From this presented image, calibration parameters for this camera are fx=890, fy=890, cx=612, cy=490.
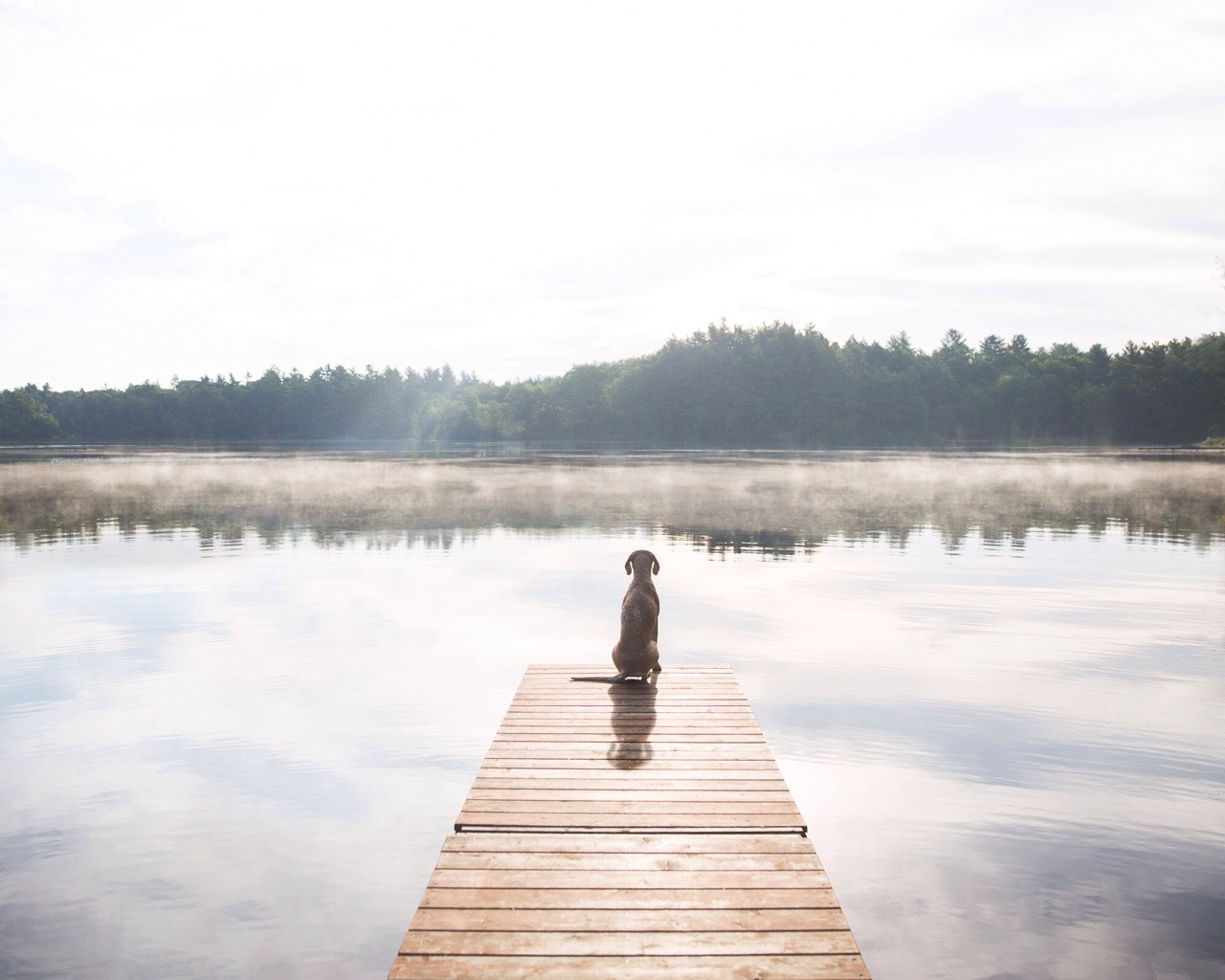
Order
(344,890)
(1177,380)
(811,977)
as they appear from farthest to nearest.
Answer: (1177,380) → (344,890) → (811,977)

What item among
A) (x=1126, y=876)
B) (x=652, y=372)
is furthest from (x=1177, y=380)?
(x=1126, y=876)

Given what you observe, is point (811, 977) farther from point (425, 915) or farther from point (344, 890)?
point (344, 890)

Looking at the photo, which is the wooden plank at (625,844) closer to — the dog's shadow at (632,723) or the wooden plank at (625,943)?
the wooden plank at (625,943)

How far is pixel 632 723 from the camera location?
8672 millimetres

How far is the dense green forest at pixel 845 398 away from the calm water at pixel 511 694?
319 ft

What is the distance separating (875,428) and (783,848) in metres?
125

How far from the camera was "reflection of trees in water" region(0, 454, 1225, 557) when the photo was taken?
26.8m

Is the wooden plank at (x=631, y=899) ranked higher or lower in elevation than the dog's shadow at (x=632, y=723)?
higher

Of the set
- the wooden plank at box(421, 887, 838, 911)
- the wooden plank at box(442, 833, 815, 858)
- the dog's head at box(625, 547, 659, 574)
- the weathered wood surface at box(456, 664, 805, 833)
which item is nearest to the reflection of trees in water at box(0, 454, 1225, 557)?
the dog's head at box(625, 547, 659, 574)

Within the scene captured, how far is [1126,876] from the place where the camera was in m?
6.78

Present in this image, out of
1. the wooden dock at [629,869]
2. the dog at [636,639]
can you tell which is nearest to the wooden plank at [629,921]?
the wooden dock at [629,869]

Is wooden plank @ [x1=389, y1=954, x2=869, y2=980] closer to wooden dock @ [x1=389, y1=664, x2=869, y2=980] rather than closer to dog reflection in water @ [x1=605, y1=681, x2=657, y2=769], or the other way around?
wooden dock @ [x1=389, y1=664, x2=869, y2=980]

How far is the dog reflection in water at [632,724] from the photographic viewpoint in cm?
764

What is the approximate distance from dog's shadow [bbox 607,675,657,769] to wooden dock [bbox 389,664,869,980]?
0.09ft
